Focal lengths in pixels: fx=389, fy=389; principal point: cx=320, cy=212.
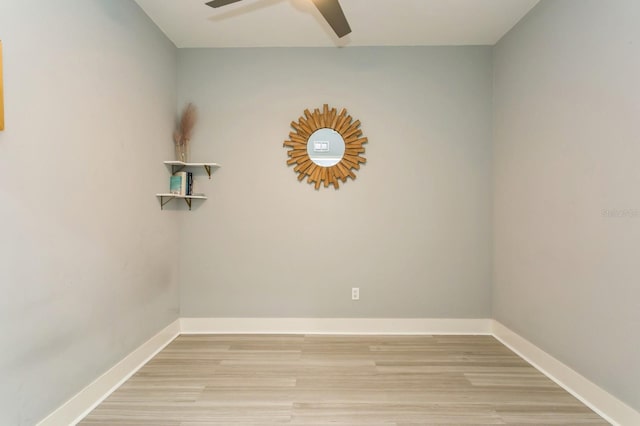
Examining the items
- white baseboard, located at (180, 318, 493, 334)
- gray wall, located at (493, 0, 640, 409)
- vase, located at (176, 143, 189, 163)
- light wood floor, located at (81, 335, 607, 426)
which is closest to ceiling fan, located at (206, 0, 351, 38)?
gray wall, located at (493, 0, 640, 409)

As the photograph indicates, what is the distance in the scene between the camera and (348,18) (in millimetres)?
2961

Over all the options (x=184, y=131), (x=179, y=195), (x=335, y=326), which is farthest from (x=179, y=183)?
(x=335, y=326)

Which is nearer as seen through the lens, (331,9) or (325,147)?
(331,9)

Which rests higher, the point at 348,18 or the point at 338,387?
the point at 348,18

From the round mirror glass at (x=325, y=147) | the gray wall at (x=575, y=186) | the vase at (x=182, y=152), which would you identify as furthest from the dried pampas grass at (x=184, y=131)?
the gray wall at (x=575, y=186)

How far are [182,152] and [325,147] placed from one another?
4.14 feet

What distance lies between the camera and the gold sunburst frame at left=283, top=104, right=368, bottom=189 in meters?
3.47

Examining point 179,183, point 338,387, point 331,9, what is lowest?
point 338,387

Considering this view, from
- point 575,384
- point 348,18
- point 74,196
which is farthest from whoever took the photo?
point 348,18

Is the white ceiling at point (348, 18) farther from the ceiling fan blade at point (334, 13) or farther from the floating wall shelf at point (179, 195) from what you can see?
the floating wall shelf at point (179, 195)

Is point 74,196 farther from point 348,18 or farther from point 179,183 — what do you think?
point 348,18

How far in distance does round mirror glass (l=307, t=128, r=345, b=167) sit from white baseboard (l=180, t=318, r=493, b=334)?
4.74 feet

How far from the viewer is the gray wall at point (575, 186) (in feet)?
6.49

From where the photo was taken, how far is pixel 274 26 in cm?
309
